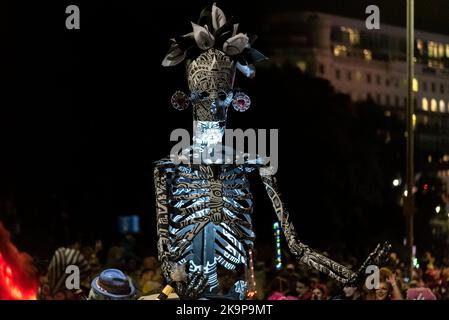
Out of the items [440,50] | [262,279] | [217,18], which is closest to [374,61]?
[440,50]

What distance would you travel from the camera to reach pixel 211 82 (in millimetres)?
8125

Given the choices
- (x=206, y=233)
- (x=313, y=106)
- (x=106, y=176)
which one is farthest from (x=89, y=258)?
(x=313, y=106)

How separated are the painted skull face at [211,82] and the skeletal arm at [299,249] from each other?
Answer: 60cm

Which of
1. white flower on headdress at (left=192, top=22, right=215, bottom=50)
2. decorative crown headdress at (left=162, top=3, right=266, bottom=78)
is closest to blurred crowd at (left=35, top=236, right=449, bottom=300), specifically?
decorative crown headdress at (left=162, top=3, right=266, bottom=78)

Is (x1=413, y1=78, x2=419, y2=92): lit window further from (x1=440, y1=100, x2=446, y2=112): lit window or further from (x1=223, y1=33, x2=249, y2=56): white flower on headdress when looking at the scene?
(x1=223, y1=33, x2=249, y2=56): white flower on headdress

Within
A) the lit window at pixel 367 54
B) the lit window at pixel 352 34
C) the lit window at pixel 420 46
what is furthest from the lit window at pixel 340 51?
the lit window at pixel 420 46

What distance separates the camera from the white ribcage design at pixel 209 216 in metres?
8.20

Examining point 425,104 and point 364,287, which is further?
point 425,104

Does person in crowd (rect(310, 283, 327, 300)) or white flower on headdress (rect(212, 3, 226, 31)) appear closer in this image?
white flower on headdress (rect(212, 3, 226, 31))

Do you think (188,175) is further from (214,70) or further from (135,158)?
(135,158)

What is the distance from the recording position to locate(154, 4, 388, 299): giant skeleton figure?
320 inches

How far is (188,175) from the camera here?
825cm

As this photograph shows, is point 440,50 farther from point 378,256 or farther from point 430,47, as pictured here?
point 378,256

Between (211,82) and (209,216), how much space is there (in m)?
1.02
